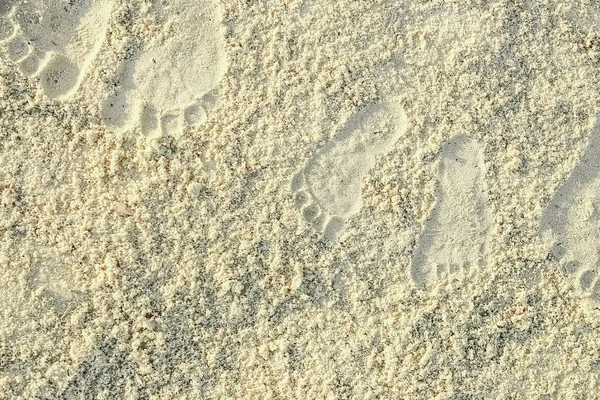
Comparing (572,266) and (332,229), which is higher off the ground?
(332,229)

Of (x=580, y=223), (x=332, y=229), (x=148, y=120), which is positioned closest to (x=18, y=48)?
(x=148, y=120)

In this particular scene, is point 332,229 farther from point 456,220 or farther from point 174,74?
point 174,74

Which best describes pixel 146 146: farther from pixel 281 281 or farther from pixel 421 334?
pixel 421 334

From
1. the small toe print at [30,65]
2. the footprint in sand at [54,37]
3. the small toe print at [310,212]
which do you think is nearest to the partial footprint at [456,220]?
the small toe print at [310,212]

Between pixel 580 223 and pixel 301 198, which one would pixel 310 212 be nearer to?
pixel 301 198

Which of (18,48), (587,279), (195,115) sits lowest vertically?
(587,279)

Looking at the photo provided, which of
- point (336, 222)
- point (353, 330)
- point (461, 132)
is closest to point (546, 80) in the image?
point (461, 132)
